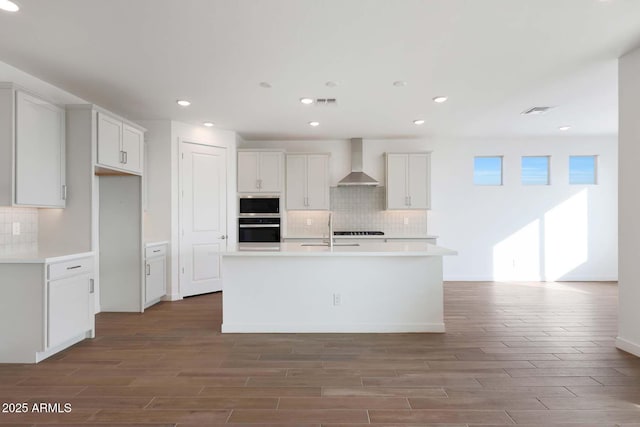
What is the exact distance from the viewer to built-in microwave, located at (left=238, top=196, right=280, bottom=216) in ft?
20.2

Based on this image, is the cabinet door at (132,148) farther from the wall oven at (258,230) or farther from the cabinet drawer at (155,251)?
the wall oven at (258,230)

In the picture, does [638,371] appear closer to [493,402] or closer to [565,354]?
[565,354]

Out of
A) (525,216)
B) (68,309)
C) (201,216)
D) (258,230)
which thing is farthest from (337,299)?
(525,216)

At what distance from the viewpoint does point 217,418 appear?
2.14 m

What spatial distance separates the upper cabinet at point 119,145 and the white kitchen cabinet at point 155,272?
3.53 feet

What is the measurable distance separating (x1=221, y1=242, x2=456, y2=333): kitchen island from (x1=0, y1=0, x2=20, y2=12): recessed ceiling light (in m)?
2.51

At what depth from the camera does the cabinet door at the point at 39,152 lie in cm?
308

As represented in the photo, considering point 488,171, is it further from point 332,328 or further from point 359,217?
point 332,328

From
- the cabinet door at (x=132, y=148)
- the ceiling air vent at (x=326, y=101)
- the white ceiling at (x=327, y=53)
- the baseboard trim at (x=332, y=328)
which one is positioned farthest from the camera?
the ceiling air vent at (x=326, y=101)

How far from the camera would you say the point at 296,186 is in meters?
6.31

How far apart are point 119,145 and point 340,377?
3.44 m

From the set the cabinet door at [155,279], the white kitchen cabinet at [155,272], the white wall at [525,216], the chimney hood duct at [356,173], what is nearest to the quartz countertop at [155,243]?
the white kitchen cabinet at [155,272]

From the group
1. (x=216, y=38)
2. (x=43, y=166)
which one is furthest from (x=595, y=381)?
(x=43, y=166)

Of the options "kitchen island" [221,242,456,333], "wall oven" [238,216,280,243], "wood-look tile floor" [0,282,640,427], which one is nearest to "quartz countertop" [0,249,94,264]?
"wood-look tile floor" [0,282,640,427]
